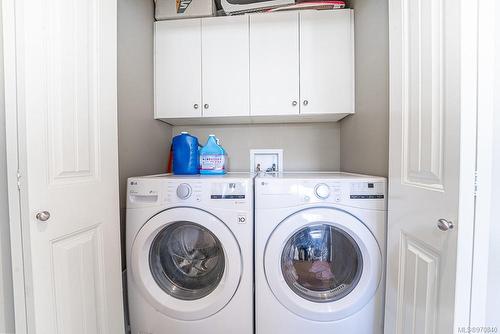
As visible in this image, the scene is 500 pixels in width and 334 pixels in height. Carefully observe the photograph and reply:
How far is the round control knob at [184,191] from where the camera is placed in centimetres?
103

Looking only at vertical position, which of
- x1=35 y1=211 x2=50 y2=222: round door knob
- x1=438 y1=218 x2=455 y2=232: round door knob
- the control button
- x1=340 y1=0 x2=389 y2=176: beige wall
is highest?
x1=340 y1=0 x2=389 y2=176: beige wall

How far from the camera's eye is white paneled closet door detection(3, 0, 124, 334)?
24.4 inches

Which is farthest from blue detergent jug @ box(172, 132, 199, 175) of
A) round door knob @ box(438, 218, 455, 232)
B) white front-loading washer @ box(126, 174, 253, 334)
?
round door knob @ box(438, 218, 455, 232)

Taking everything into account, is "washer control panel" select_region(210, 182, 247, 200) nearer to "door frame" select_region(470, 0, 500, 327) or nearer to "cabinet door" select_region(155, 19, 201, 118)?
"cabinet door" select_region(155, 19, 201, 118)

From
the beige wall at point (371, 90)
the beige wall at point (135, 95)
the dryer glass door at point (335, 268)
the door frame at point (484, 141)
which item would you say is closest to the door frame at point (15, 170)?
the beige wall at point (135, 95)

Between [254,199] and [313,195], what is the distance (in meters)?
0.28

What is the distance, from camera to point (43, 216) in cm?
65

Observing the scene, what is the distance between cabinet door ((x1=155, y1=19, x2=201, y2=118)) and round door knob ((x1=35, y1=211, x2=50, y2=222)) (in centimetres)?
97

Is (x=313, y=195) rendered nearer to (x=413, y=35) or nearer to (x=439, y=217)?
(x=439, y=217)

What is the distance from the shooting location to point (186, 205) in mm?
1030

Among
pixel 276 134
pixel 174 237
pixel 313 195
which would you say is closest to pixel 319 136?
pixel 276 134

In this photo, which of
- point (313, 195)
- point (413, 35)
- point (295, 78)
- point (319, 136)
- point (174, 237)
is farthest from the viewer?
point (319, 136)

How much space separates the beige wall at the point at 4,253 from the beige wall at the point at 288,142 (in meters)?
1.18

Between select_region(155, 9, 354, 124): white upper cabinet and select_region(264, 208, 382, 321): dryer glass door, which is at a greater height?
select_region(155, 9, 354, 124): white upper cabinet
